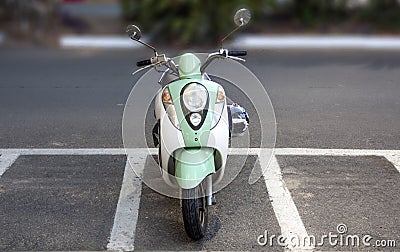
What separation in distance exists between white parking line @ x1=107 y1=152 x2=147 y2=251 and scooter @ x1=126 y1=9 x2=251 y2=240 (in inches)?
18.6

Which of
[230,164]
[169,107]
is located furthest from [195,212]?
[230,164]

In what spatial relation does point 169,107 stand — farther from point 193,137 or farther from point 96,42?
point 96,42

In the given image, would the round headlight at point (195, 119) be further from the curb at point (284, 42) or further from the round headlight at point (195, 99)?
the curb at point (284, 42)

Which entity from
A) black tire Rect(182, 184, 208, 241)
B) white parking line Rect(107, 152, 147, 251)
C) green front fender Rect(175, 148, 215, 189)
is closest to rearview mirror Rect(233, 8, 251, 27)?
green front fender Rect(175, 148, 215, 189)

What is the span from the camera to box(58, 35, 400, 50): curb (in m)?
13.0

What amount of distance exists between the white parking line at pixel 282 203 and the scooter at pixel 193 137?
2.08 ft

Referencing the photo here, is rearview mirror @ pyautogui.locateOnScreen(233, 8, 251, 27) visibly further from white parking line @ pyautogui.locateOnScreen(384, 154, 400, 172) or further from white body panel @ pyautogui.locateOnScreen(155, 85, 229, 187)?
white parking line @ pyautogui.locateOnScreen(384, 154, 400, 172)

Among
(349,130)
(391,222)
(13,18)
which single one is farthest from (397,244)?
(13,18)

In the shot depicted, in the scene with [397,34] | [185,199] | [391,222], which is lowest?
[397,34]

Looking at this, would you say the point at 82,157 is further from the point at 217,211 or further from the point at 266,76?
the point at 266,76

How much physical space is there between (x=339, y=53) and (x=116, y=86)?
5.06 m

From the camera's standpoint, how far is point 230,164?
5629 mm

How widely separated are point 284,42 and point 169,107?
942 cm

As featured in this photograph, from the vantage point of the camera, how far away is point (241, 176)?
5484 millimetres
